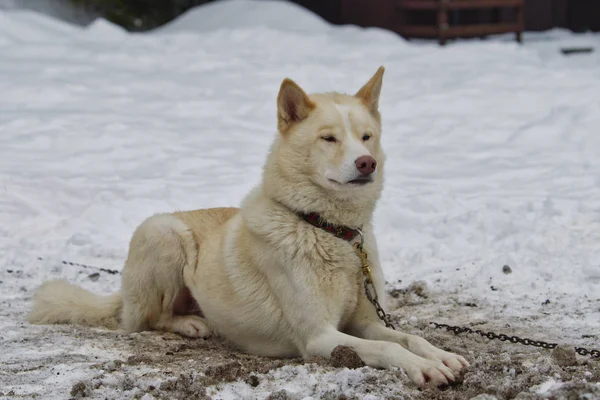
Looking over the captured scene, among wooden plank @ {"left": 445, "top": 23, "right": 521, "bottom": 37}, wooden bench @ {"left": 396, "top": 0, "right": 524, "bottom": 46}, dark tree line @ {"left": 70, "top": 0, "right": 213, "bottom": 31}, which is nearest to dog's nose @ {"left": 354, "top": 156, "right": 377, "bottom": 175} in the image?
wooden bench @ {"left": 396, "top": 0, "right": 524, "bottom": 46}

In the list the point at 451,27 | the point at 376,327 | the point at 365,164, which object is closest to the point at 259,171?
the point at 376,327

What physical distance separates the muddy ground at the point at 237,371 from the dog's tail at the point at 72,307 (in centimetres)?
17

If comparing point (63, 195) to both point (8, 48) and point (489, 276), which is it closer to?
point (489, 276)

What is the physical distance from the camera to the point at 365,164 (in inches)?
158

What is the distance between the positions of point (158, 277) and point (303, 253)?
43.7 inches

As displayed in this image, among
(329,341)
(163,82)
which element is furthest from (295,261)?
(163,82)

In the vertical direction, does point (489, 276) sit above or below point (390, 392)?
below

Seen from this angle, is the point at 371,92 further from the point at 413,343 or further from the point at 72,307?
the point at 72,307

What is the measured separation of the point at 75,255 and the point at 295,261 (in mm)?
2822

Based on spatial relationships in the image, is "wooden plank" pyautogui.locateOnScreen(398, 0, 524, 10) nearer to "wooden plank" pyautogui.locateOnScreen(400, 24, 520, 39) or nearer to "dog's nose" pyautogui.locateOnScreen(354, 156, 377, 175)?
"wooden plank" pyautogui.locateOnScreen(400, 24, 520, 39)

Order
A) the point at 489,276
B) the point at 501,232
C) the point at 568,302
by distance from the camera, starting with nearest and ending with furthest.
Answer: the point at 568,302
the point at 489,276
the point at 501,232

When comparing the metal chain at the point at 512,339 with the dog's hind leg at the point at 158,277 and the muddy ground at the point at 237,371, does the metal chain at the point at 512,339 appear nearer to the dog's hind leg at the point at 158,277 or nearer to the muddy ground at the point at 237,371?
the muddy ground at the point at 237,371

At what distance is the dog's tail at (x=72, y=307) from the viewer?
16.4 ft

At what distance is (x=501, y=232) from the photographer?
638 centimetres
